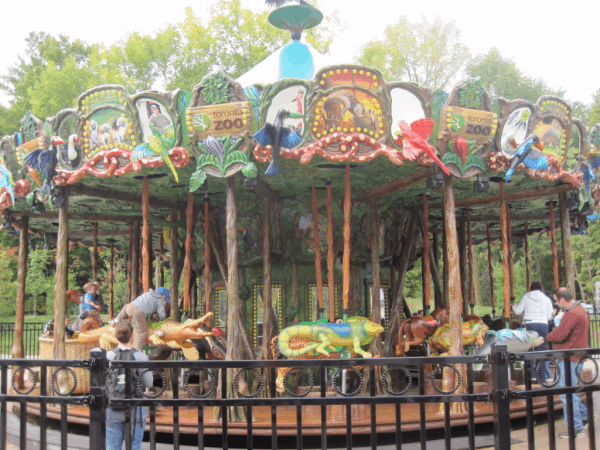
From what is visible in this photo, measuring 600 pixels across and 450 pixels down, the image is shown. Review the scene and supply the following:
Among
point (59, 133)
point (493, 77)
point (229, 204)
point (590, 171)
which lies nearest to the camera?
point (229, 204)

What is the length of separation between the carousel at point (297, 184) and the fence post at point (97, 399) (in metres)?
3.29

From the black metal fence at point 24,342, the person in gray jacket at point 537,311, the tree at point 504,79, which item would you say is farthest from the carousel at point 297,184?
the tree at point 504,79

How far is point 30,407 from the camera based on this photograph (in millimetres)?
8430

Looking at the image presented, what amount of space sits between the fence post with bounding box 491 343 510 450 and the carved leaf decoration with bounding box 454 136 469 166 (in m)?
4.33

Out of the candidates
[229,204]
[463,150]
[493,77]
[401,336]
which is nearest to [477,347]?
[401,336]

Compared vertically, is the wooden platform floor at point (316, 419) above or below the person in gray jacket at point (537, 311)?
below

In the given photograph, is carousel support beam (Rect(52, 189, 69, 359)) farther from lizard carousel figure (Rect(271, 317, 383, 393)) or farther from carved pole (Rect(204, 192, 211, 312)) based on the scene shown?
lizard carousel figure (Rect(271, 317, 383, 393))

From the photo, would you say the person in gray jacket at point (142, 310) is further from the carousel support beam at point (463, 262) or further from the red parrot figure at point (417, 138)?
the carousel support beam at point (463, 262)

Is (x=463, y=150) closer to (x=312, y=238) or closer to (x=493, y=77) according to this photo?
(x=312, y=238)

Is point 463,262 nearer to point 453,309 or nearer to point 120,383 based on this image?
point 453,309

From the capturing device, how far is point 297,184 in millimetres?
9523

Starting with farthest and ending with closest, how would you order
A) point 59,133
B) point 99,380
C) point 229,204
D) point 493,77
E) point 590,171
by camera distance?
point 493,77
point 590,171
point 59,133
point 229,204
point 99,380

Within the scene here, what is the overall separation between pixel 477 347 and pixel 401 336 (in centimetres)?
143

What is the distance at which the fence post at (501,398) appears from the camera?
12.6 ft
